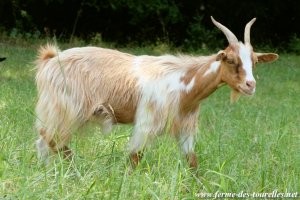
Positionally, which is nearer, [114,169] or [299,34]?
[114,169]

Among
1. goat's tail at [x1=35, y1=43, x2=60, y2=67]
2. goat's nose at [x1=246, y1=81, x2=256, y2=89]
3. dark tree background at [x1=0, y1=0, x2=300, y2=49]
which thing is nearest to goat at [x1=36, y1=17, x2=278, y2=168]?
goat's tail at [x1=35, y1=43, x2=60, y2=67]

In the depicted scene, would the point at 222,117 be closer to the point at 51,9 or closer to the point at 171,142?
the point at 171,142

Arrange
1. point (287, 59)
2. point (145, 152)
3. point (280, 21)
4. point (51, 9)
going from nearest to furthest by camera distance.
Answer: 1. point (145, 152)
2. point (287, 59)
3. point (51, 9)
4. point (280, 21)

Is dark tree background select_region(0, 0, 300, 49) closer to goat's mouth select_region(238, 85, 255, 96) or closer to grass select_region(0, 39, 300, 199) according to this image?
grass select_region(0, 39, 300, 199)

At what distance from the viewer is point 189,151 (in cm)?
514

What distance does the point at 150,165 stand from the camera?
14.7 ft

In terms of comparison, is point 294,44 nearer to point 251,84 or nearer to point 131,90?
point 131,90

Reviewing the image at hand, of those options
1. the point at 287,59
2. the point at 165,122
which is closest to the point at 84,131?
the point at 165,122

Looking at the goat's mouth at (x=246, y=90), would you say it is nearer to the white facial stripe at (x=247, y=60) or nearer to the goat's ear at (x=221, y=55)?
the white facial stripe at (x=247, y=60)

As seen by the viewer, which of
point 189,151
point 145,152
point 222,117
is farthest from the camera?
point 222,117

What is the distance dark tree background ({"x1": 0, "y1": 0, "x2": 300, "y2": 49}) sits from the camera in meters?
17.0

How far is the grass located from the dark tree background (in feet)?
33.2

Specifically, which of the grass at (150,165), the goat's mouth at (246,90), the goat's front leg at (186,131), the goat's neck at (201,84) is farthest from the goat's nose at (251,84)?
the goat's front leg at (186,131)

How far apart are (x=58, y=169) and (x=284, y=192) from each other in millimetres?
1428
